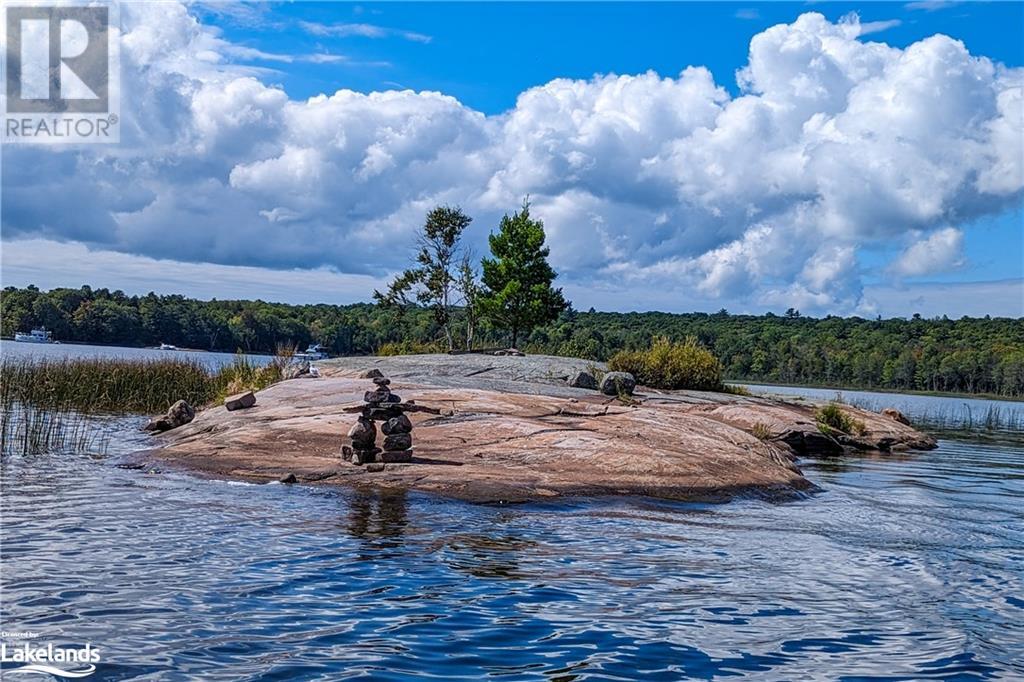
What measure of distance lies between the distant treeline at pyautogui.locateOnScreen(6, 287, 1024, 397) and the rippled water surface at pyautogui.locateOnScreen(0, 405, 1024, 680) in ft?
155

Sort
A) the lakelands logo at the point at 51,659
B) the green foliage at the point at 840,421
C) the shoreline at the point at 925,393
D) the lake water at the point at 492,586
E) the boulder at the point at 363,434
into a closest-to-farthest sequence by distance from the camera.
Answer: the lakelands logo at the point at 51,659
the lake water at the point at 492,586
the boulder at the point at 363,434
the green foliage at the point at 840,421
the shoreline at the point at 925,393

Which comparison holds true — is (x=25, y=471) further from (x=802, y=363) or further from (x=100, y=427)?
(x=802, y=363)

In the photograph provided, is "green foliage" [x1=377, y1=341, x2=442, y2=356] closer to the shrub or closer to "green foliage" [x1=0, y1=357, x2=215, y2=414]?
"green foliage" [x1=0, y1=357, x2=215, y2=414]

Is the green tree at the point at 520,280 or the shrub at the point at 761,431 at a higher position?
the green tree at the point at 520,280

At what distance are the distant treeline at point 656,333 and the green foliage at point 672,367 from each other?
27.6 meters

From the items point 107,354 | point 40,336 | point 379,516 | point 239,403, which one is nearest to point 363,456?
point 379,516

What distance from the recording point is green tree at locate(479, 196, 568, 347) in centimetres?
3688

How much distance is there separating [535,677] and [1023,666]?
371 cm

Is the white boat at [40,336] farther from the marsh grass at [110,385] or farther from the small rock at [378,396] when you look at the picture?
the small rock at [378,396]

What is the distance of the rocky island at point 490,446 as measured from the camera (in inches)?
529

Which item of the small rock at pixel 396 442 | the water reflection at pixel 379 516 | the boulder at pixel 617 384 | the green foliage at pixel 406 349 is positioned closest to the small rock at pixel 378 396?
the small rock at pixel 396 442

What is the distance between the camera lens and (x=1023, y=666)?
660 cm

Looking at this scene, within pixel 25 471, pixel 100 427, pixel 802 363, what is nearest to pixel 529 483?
pixel 25 471

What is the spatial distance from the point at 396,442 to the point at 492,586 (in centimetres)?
636
